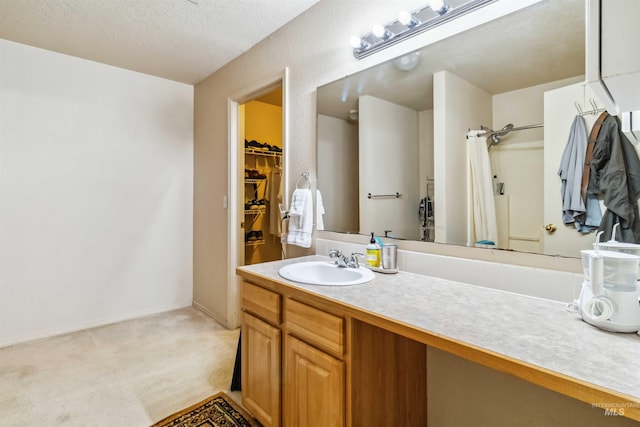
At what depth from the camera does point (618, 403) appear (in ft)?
1.96

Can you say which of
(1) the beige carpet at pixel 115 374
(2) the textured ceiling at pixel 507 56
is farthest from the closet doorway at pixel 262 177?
(2) the textured ceiling at pixel 507 56

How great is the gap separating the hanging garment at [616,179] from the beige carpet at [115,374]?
1936mm

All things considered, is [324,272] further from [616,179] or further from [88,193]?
[88,193]

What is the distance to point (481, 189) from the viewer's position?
52.9 inches

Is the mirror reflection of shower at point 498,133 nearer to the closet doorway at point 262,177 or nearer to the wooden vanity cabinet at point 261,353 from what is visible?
the wooden vanity cabinet at point 261,353

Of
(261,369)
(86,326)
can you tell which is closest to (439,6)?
(261,369)

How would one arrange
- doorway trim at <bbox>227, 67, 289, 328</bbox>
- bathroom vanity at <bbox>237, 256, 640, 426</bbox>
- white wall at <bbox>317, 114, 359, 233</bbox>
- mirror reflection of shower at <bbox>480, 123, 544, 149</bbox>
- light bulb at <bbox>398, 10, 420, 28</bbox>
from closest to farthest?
bathroom vanity at <bbox>237, 256, 640, 426</bbox> → mirror reflection of shower at <bbox>480, 123, 544, 149</bbox> → light bulb at <bbox>398, 10, 420, 28</bbox> → white wall at <bbox>317, 114, 359, 233</bbox> → doorway trim at <bbox>227, 67, 289, 328</bbox>

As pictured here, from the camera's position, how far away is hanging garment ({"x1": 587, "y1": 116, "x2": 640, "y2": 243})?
39.1 inches

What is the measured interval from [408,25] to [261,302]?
1476 millimetres

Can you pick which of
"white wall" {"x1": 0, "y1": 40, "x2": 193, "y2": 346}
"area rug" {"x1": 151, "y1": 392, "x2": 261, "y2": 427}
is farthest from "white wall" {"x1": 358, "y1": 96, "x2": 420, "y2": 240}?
"white wall" {"x1": 0, "y1": 40, "x2": 193, "y2": 346}

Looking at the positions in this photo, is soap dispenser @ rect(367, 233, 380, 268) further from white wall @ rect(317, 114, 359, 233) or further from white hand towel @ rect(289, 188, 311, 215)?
white hand towel @ rect(289, 188, 311, 215)

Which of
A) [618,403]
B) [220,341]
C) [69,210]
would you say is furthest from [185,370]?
[618,403]

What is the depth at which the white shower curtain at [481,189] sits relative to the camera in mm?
1307

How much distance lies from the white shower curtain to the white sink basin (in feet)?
1.66
